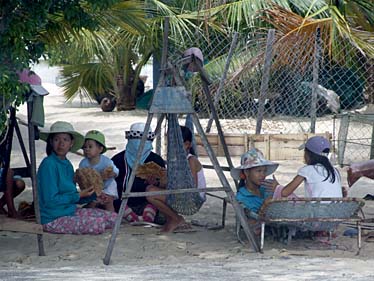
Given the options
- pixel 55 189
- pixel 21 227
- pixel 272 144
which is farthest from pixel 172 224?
pixel 272 144

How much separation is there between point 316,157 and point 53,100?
78.5 ft

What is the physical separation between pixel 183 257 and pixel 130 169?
146 cm

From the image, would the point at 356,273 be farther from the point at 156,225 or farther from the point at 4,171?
the point at 4,171

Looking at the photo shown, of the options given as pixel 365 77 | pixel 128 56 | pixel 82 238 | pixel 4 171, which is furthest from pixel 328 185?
pixel 128 56

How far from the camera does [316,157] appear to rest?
737 centimetres

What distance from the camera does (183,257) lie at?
6.99 meters

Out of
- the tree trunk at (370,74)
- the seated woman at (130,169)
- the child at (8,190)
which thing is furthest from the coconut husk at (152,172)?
the tree trunk at (370,74)

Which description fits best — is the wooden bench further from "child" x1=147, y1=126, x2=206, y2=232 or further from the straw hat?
"child" x1=147, y1=126, x2=206, y2=232

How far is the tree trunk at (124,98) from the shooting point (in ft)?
78.0

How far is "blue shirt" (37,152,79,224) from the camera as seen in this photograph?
768 cm

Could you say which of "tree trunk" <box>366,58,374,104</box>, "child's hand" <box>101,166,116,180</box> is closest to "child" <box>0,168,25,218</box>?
"child's hand" <box>101,166,116,180</box>

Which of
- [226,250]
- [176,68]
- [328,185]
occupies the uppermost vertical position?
[176,68]

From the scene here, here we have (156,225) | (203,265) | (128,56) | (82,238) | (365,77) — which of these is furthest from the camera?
(128,56)

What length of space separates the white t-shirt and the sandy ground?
44cm
